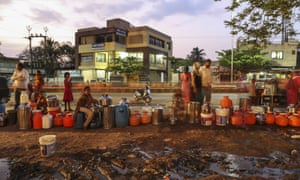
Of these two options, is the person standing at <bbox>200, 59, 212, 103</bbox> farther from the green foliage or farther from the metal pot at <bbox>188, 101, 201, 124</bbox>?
the green foliage

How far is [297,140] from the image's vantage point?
4398 mm

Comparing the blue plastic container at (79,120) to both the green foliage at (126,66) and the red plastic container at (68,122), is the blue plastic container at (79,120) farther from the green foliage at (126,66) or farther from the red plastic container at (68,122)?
the green foliage at (126,66)

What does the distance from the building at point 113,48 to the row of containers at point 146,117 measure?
2566cm

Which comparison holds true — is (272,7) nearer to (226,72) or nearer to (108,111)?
(108,111)

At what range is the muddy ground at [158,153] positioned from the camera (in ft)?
9.89

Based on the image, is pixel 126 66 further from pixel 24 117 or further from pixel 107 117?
pixel 107 117

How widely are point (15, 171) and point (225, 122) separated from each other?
5.06 meters

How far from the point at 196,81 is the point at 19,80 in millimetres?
6506

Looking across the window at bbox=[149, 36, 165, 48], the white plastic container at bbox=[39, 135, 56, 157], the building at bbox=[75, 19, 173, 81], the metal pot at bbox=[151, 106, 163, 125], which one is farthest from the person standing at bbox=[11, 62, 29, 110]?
the window at bbox=[149, 36, 165, 48]

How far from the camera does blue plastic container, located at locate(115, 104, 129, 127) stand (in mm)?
5588

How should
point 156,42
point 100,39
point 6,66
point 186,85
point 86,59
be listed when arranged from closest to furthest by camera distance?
1. point 186,85
2. point 100,39
3. point 86,59
4. point 6,66
5. point 156,42

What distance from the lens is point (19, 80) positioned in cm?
698

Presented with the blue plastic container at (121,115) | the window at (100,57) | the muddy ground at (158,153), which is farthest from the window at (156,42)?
the muddy ground at (158,153)

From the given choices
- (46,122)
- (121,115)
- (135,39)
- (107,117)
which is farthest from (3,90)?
(135,39)
